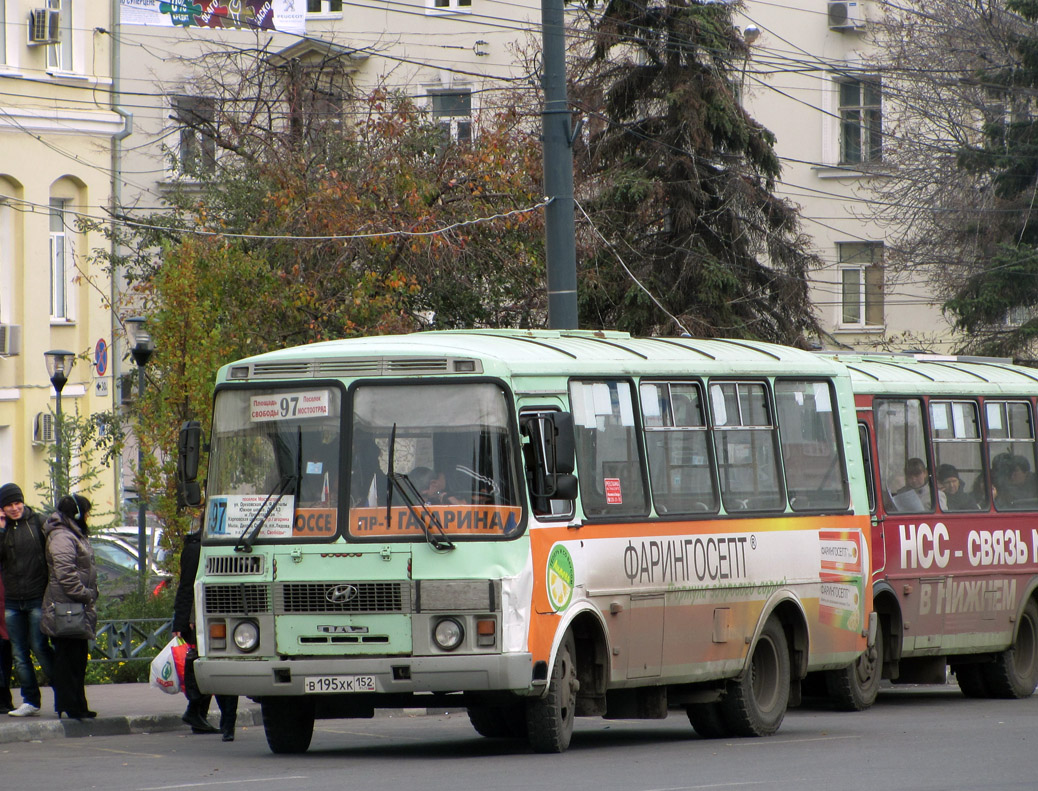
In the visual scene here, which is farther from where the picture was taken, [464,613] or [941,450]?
[941,450]

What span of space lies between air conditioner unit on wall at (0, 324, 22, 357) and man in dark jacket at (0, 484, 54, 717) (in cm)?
1596

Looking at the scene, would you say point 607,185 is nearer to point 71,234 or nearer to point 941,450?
point 71,234

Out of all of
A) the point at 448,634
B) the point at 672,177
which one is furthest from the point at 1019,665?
the point at 672,177

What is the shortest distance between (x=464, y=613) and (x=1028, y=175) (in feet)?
74.6

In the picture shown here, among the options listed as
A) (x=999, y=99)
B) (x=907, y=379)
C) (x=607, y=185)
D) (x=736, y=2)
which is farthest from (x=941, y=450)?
(x=999, y=99)

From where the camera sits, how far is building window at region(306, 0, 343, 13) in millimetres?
42500

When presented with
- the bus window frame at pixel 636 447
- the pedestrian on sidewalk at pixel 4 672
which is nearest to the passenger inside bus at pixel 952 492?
the bus window frame at pixel 636 447

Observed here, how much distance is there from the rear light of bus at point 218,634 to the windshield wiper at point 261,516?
0.51 meters

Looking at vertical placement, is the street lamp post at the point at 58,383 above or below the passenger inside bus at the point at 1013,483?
above

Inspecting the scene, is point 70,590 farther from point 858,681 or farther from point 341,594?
point 858,681

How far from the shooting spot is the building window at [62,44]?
98.3 feet

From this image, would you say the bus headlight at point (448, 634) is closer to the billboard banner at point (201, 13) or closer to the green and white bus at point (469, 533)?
the green and white bus at point (469, 533)

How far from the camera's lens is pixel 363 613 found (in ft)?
37.0

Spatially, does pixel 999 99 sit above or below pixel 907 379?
above
